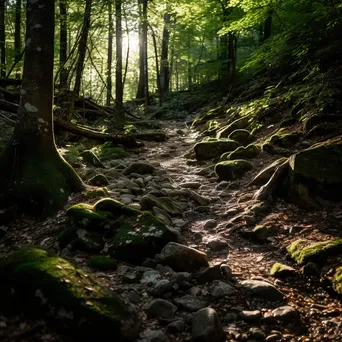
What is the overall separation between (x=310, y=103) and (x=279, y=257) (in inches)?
225

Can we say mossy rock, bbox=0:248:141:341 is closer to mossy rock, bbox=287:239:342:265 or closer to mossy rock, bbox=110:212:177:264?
mossy rock, bbox=110:212:177:264

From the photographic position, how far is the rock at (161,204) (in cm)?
557

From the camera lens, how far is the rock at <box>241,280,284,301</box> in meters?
3.34

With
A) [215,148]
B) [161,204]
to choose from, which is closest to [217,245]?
[161,204]

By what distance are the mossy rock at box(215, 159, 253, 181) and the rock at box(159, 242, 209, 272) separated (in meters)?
3.90

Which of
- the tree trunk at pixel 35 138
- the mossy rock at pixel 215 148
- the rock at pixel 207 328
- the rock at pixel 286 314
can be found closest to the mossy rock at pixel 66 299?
the rock at pixel 207 328

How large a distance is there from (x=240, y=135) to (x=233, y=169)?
2708 millimetres

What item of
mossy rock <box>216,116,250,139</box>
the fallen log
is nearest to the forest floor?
the fallen log

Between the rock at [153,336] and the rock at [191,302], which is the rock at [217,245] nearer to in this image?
the rock at [191,302]

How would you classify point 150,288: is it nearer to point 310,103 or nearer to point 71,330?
point 71,330

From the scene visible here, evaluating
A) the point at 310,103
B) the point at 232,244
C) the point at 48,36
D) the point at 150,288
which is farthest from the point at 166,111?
the point at 150,288

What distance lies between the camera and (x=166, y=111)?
20.8 m

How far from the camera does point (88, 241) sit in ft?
13.9

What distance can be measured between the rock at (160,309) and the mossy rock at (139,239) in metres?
0.94
